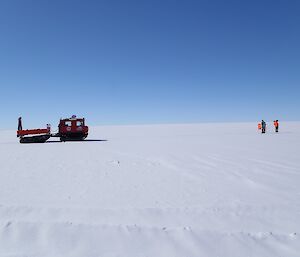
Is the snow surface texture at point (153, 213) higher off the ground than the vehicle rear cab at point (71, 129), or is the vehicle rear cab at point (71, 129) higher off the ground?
the vehicle rear cab at point (71, 129)

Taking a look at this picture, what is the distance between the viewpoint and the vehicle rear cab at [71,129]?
24.9 meters

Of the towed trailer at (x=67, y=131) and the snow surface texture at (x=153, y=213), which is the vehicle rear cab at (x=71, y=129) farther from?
the snow surface texture at (x=153, y=213)

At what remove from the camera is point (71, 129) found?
82.1 ft

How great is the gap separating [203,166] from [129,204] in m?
4.69

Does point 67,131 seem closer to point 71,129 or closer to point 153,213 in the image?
point 71,129

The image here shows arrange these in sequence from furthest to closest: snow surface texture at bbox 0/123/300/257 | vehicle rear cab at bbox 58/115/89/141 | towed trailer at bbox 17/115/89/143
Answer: vehicle rear cab at bbox 58/115/89/141 → towed trailer at bbox 17/115/89/143 → snow surface texture at bbox 0/123/300/257

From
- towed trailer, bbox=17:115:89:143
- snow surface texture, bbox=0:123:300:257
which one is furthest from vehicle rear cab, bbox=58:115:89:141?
snow surface texture, bbox=0:123:300:257

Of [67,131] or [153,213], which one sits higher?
[67,131]

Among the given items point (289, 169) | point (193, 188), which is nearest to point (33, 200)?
point (193, 188)

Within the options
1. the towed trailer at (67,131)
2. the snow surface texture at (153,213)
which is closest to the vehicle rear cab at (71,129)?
the towed trailer at (67,131)

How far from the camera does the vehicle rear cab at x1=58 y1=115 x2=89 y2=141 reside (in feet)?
81.6

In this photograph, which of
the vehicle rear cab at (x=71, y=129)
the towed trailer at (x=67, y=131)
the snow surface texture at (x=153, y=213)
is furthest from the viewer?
the vehicle rear cab at (x=71, y=129)

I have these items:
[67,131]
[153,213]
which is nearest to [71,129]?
[67,131]

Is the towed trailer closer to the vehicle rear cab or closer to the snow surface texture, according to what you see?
the vehicle rear cab
